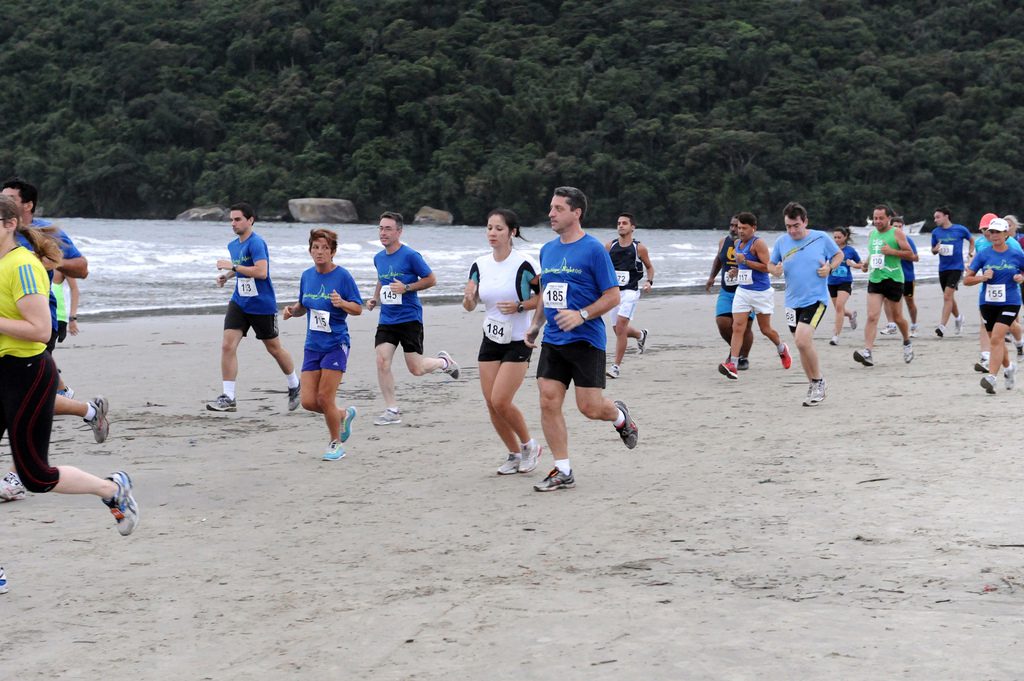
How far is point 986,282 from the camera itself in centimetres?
1043

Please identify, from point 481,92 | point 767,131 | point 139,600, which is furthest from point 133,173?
point 139,600

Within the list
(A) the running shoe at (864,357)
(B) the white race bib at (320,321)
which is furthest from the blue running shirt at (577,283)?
(A) the running shoe at (864,357)

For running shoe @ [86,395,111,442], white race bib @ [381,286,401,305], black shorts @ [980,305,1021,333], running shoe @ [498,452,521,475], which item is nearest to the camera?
running shoe @ [498,452,521,475]

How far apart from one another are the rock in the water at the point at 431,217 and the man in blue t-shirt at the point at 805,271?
6892 cm

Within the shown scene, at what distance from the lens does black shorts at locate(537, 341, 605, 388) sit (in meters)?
7.04

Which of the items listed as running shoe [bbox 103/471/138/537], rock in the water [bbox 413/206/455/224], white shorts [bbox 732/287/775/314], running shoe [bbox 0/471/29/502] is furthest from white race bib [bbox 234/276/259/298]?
rock in the water [bbox 413/206/455/224]

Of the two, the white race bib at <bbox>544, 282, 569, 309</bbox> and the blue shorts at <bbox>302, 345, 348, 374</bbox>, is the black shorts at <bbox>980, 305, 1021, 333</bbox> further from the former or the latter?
the blue shorts at <bbox>302, 345, 348, 374</bbox>

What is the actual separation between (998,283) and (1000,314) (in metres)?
0.26

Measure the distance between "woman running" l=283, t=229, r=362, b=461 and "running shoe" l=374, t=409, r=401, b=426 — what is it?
42.4 inches

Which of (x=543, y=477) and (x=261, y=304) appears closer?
(x=543, y=477)

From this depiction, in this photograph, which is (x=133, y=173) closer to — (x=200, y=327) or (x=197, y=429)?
(x=200, y=327)

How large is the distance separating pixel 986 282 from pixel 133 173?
276 ft

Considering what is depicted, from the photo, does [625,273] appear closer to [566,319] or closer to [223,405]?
[223,405]

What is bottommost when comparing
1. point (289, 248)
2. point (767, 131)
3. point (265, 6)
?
point (289, 248)
